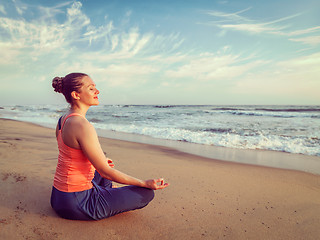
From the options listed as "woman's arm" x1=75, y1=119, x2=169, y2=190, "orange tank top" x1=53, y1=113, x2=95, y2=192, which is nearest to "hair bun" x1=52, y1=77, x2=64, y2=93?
"orange tank top" x1=53, y1=113, x2=95, y2=192

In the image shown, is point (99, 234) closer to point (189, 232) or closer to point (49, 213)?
point (49, 213)

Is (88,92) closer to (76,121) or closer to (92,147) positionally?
(76,121)

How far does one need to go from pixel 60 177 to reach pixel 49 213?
544 millimetres

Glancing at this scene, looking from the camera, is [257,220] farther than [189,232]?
Yes

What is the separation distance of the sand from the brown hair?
1.25m

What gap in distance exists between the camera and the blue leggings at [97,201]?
1960 mm

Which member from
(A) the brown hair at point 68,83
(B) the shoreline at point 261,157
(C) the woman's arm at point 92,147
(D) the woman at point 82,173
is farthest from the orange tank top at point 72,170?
(B) the shoreline at point 261,157

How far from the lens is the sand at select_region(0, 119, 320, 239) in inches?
78.7

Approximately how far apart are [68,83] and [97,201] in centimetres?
115

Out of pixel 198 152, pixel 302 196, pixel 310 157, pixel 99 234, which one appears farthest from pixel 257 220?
pixel 310 157

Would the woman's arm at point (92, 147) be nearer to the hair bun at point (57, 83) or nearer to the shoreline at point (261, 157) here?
the hair bun at point (57, 83)

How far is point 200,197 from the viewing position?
2.94 m

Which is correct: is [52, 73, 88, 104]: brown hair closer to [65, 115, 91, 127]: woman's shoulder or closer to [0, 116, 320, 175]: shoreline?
[65, 115, 91, 127]: woman's shoulder

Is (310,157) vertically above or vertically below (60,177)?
below
